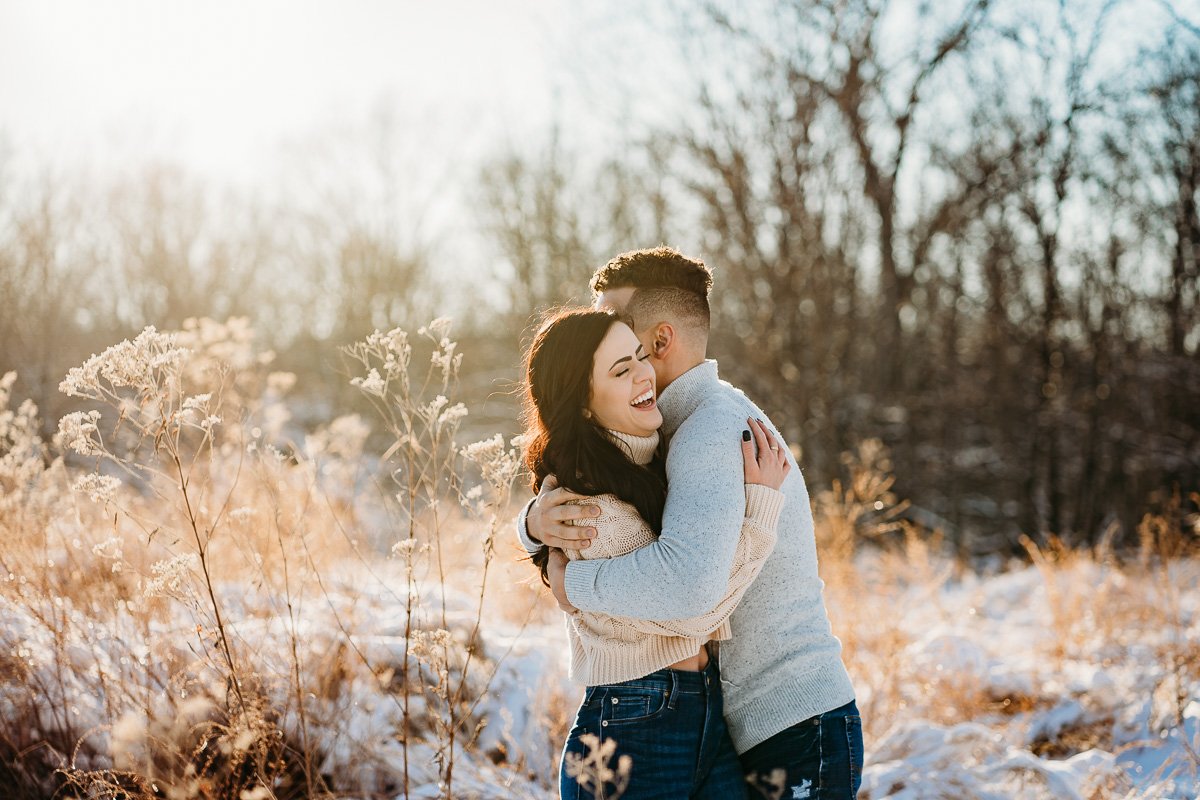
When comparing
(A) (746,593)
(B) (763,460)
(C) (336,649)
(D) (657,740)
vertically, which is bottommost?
(C) (336,649)

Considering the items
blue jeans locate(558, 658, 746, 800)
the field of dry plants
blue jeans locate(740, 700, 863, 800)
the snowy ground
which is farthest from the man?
the snowy ground

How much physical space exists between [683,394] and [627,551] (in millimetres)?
513

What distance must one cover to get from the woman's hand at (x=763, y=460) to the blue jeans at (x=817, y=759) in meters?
0.62

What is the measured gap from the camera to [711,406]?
87.3 inches

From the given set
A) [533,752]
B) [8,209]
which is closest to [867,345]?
[533,752]

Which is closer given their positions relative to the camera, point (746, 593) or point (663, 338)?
point (746, 593)

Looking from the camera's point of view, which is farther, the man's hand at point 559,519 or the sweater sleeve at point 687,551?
the man's hand at point 559,519

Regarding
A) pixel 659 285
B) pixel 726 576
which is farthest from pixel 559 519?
pixel 659 285

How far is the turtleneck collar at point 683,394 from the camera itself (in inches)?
94.2

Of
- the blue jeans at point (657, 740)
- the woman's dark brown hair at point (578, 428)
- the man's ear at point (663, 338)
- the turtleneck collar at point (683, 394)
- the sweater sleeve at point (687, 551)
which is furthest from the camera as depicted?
the man's ear at point (663, 338)

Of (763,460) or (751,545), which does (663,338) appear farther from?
(751,545)

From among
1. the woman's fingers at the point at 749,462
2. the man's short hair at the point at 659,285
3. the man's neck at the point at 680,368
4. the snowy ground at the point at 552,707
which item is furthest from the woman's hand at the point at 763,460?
the snowy ground at the point at 552,707

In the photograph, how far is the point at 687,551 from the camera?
1.94m

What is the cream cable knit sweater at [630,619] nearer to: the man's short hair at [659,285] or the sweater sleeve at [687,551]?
the sweater sleeve at [687,551]
